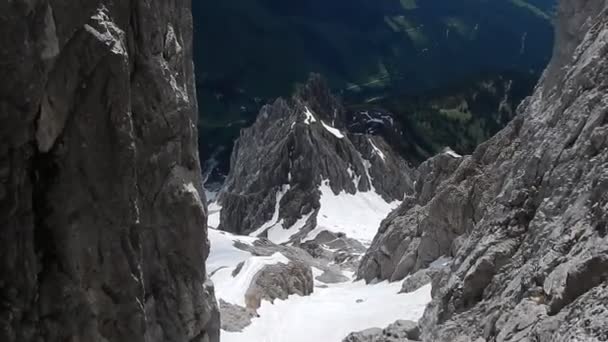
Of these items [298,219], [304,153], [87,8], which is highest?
[87,8]

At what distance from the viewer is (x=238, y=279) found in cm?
4756

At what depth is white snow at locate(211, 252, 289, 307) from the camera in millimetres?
43750

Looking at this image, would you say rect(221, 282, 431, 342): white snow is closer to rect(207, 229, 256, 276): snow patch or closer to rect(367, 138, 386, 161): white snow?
rect(207, 229, 256, 276): snow patch

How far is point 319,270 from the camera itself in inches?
2549

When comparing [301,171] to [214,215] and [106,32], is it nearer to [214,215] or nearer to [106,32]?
[214,215]

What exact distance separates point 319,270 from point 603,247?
49.4 metres

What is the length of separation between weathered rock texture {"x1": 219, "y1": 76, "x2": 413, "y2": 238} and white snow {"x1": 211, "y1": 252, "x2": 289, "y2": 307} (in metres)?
45.8

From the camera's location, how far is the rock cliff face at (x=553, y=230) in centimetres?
1650

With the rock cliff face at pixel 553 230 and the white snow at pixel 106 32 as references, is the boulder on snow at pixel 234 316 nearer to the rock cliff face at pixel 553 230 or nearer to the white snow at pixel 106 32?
the rock cliff face at pixel 553 230

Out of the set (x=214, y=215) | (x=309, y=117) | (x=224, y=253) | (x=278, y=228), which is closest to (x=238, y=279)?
(x=224, y=253)

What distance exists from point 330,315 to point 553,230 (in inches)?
884

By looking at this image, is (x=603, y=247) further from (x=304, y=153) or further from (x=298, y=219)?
(x=304, y=153)

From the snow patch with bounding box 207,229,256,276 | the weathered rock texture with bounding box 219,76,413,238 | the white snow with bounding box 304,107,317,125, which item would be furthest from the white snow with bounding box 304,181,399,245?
the snow patch with bounding box 207,229,256,276

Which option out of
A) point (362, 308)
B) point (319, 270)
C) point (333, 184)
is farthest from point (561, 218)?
point (333, 184)
